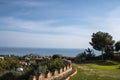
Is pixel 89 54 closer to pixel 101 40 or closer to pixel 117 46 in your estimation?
pixel 101 40

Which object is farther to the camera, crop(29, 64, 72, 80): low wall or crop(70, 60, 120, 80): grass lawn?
crop(70, 60, 120, 80): grass lawn

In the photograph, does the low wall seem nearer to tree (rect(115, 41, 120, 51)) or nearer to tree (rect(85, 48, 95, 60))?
tree (rect(85, 48, 95, 60))

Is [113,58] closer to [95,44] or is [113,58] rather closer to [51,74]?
[95,44]

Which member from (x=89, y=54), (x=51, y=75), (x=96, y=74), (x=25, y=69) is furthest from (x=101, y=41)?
(x=51, y=75)

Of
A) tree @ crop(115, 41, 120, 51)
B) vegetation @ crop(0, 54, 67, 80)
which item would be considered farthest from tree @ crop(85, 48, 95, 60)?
vegetation @ crop(0, 54, 67, 80)

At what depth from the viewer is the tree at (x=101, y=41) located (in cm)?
6419

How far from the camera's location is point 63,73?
1185 inches

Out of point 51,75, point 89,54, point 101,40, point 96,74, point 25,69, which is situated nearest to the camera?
point 51,75

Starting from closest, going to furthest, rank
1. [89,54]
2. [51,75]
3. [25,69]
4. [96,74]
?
[51,75], [25,69], [96,74], [89,54]

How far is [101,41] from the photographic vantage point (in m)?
64.2

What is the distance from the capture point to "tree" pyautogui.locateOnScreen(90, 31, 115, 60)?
6419 centimetres

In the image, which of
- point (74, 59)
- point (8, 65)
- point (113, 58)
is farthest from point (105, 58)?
point (8, 65)

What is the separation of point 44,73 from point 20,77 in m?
2.66

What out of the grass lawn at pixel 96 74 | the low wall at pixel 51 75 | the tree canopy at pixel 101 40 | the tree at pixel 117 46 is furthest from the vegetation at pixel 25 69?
the tree at pixel 117 46
